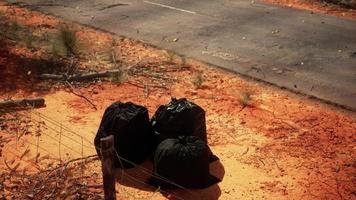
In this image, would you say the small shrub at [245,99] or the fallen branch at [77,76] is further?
the fallen branch at [77,76]

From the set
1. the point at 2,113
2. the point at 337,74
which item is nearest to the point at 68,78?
the point at 2,113

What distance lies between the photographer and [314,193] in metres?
5.21

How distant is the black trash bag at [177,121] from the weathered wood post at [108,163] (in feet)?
4.65

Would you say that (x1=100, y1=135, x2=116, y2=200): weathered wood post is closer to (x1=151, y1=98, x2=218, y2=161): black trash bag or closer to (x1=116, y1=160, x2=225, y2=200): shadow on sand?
(x1=116, y1=160, x2=225, y2=200): shadow on sand

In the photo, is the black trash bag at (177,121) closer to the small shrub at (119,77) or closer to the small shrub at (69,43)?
the small shrub at (119,77)

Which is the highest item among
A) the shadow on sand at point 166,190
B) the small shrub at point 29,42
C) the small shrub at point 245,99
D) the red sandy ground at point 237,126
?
the small shrub at point 29,42

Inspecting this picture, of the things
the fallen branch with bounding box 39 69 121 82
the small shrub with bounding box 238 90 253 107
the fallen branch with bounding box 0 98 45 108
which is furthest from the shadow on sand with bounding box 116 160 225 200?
the fallen branch with bounding box 39 69 121 82

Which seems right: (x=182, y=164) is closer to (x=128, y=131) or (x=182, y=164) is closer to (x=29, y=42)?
(x=128, y=131)

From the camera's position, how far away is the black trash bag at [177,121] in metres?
5.47

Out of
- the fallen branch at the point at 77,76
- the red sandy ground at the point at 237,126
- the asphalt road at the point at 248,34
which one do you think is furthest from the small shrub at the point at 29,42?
the asphalt road at the point at 248,34

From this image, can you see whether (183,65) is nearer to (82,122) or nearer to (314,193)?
(82,122)

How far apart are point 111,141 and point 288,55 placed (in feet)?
20.8

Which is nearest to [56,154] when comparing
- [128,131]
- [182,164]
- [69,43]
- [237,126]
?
[128,131]

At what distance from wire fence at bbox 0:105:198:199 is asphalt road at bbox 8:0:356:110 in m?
3.71
